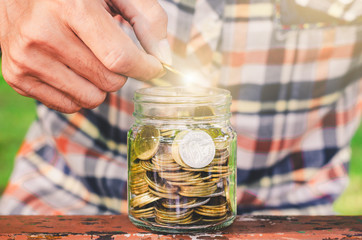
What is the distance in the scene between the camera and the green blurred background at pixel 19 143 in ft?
9.93

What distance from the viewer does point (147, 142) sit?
31.0 inches

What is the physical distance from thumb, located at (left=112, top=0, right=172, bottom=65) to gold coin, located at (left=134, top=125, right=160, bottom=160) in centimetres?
14

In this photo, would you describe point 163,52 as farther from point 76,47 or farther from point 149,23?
point 76,47

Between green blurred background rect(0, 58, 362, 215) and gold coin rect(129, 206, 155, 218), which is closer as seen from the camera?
gold coin rect(129, 206, 155, 218)

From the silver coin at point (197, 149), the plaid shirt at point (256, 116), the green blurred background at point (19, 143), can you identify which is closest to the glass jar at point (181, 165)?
the silver coin at point (197, 149)

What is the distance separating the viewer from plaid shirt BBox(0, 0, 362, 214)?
1.32 meters

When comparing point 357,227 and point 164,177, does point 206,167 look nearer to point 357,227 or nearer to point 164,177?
point 164,177

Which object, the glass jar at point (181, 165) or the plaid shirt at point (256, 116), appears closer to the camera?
the glass jar at point (181, 165)

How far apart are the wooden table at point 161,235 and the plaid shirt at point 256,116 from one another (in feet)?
1.83

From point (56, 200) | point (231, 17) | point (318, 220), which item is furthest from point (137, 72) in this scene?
point (56, 200)

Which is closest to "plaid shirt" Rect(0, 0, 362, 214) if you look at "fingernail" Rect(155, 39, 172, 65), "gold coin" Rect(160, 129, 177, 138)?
"fingernail" Rect(155, 39, 172, 65)

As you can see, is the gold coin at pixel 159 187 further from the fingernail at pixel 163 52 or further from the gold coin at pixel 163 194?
the fingernail at pixel 163 52

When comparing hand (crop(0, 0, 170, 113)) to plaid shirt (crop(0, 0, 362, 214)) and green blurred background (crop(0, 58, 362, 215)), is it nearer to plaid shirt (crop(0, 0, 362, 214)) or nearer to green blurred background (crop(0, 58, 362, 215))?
plaid shirt (crop(0, 0, 362, 214))

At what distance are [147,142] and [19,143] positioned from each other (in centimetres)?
319
